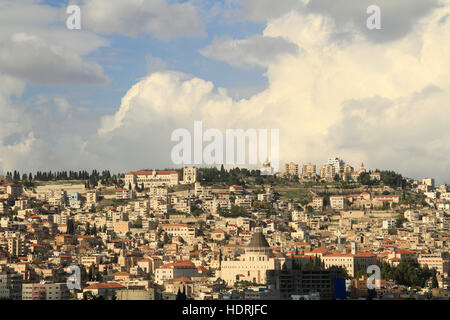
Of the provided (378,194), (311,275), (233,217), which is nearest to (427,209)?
(378,194)

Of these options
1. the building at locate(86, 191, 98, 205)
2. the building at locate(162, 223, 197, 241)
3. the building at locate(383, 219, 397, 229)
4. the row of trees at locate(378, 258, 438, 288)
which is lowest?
the row of trees at locate(378, 258, 438, 288)

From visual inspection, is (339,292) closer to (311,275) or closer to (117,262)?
(311,275)

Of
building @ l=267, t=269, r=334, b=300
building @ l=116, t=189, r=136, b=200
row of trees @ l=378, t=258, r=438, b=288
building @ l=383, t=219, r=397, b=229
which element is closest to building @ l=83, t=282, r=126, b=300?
building @ l=267, t=269, r=334, b=300

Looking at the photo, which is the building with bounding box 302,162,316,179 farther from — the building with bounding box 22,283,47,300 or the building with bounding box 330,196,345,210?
the building with bounding box 22,283,47,300

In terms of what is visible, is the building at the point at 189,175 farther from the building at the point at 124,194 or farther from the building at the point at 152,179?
the building at the point at 124,194

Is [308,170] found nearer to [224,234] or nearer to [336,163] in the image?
[336,163]

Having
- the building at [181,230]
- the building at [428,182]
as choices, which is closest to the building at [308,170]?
the building at [428,182]
